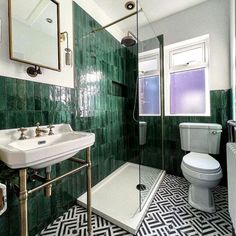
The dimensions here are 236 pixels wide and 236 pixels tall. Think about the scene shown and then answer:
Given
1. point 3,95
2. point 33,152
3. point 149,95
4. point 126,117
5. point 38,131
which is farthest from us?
point 126,117

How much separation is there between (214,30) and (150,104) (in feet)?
3.93

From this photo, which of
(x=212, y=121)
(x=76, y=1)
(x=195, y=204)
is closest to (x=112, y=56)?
(x=76, y=1)

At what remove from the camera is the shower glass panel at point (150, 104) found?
6.34ft

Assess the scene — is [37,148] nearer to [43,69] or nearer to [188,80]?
[43,69]

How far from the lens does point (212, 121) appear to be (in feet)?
6.23

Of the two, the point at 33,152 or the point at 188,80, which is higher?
the point at 188,80

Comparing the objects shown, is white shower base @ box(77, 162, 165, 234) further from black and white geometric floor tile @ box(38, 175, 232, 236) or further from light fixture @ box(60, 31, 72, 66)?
light fixture @ box(60, 31, 72, 66)

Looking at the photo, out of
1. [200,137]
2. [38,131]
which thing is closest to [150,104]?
[200,137]

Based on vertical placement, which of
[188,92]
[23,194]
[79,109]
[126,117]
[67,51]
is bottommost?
[23,194]

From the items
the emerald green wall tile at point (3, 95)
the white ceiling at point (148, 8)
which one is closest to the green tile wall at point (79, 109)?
the emerald green wall tile at point (3, 95)

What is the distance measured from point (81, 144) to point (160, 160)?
5.38 feet

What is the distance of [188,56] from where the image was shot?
219cm

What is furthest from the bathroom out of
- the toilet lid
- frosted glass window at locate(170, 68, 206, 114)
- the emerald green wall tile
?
the toilet lid

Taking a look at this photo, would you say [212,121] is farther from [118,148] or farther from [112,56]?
[112,56]
